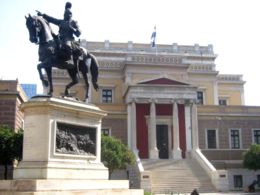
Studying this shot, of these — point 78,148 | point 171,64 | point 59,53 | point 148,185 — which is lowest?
point 148,185

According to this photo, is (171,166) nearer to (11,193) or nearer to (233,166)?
(233,166)

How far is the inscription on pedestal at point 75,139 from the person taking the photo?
40.2ft

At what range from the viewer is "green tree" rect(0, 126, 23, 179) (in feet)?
78.3

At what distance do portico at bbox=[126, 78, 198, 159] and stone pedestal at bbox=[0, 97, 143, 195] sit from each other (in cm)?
2106

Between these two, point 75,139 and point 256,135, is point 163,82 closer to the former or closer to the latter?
point 256,135

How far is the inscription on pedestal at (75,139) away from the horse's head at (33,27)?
110 inches

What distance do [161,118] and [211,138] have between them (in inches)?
223

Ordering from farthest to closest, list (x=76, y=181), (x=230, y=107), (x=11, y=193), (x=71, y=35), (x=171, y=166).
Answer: (x=230, y=107) → (x=171, y=166) → (x=71, y=35) → (x=76, y=181) → (x=11, y=193)

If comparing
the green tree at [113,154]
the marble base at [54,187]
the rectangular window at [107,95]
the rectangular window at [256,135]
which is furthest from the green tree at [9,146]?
the rectangular window at [256,135]

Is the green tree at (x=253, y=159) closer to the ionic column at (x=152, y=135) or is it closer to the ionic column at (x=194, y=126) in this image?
the ionic column at (x=194, y=126)

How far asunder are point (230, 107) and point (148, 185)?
15118 mm

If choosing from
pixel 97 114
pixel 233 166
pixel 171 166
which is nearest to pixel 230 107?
pixel 233 166

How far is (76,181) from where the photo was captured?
11992 mm

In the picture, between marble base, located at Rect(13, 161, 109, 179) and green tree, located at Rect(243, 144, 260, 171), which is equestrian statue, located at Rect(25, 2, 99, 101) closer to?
marble base, located at Rect(13, 161, 109, 179)
